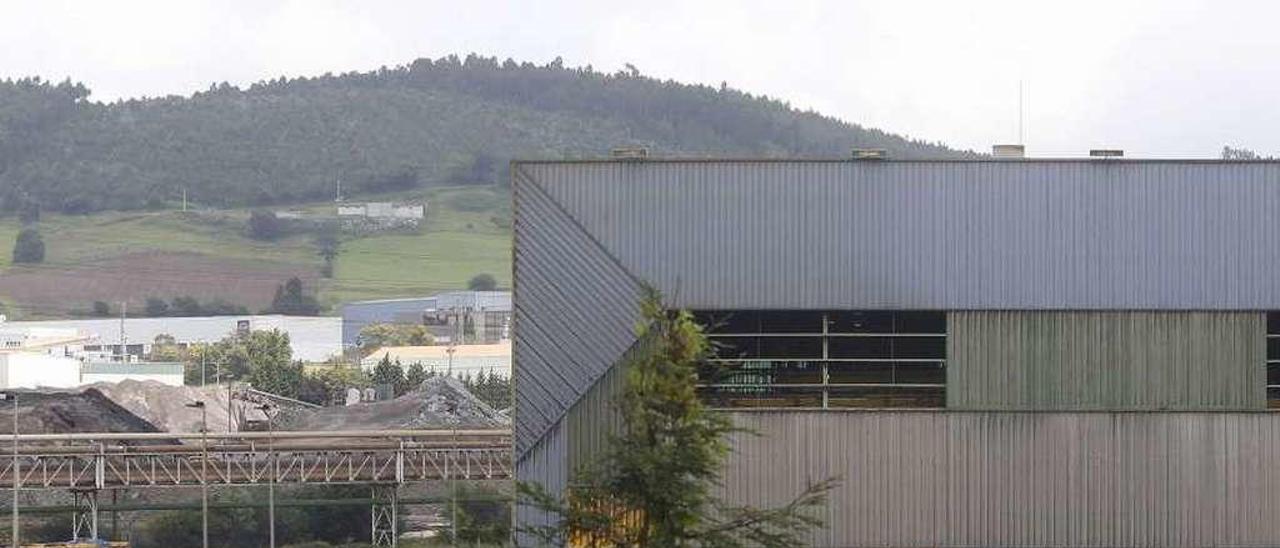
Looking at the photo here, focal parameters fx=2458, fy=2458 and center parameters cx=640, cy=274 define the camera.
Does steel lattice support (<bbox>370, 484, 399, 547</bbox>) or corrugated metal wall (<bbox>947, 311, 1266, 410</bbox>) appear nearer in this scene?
corrugated metal wall (<bbox>947, 311, 1266, 410</bbox>)

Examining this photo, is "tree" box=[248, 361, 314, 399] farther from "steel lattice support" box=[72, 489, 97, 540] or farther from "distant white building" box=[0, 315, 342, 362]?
"steel lattice support" box=[72, 489, 97, 540]

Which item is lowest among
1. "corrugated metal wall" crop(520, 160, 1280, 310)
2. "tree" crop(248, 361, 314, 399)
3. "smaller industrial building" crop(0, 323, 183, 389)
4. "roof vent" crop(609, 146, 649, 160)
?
"tree" crop(248, 361, 314, 399)

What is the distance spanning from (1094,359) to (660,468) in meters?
11.6

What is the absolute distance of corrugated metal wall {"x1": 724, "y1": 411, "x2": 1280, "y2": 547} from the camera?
34844 mm

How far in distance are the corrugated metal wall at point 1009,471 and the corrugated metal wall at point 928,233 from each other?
5.55 ft

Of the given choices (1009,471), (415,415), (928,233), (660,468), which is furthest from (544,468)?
(415,415)

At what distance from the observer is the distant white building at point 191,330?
181m

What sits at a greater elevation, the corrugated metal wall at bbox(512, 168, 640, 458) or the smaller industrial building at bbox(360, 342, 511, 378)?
the corrugated metal wall at bbox(512, 168, 640, 458)

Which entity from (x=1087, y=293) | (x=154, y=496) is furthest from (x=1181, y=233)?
(x=154, y=496)

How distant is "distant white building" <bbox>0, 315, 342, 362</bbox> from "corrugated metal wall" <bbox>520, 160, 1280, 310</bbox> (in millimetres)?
144653

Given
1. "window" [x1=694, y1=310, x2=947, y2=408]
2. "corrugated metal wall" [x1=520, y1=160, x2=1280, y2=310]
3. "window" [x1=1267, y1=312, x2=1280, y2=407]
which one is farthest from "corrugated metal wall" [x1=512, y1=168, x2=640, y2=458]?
"window" [x1=1267, y1=312, x2=1280, y2=407]

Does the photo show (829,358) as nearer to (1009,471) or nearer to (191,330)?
(1009,471)

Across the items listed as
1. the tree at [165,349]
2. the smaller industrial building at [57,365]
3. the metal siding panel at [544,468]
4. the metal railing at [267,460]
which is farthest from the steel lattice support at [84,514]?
the tree at [165,349]

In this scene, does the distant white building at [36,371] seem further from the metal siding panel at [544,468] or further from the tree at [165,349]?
the metal siding panel at [544,468]
